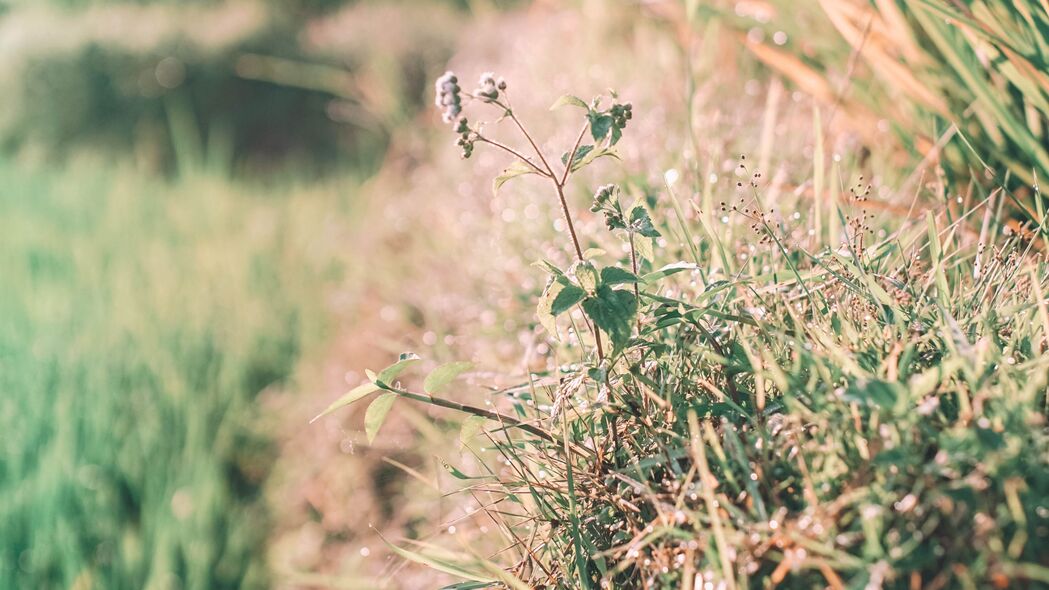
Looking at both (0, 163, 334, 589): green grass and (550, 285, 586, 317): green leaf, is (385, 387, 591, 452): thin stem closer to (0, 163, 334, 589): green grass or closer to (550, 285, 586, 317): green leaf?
(550, 285, 586, 317): green leaf

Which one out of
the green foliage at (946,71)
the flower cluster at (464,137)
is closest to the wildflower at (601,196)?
the flower cluster at (464,137)

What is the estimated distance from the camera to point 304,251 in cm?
335

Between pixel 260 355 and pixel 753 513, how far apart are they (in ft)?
7.18

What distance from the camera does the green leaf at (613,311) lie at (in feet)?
2.57

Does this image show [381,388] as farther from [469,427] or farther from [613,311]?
[613,311]

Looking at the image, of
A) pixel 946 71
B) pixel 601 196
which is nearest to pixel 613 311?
pixel 601 196

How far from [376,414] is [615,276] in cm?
28

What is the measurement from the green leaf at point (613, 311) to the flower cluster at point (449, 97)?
232 mm

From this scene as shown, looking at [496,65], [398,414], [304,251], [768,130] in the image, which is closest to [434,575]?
[398,414]

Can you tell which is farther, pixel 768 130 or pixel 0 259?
pixel 0 259

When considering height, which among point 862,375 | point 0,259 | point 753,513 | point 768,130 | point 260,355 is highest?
point 768,130

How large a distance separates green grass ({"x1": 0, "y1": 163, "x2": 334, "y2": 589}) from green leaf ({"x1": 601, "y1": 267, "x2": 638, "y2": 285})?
1201mm

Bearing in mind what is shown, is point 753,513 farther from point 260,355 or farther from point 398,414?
point 260,355

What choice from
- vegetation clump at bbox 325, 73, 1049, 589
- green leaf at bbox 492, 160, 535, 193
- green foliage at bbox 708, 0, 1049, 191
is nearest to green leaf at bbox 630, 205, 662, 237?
vegetation clump at bbox 325, 73, 1049, 589
